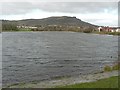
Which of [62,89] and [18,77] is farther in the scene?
[18,77]

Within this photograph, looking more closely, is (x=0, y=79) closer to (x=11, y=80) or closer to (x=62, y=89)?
(x=11, y=80)

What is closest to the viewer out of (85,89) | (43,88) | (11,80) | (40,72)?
(85,89)

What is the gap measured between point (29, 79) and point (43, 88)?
432 inches

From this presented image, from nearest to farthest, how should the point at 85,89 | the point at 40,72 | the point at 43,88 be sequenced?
the point at 85,89
the point at 43,88
the point at 40,72

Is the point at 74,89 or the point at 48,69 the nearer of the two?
the point at 74,89

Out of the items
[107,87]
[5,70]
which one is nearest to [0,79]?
[5,70]

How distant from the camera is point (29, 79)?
104 feet

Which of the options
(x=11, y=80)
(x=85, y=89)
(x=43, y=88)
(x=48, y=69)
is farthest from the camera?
(x=48, y=69)

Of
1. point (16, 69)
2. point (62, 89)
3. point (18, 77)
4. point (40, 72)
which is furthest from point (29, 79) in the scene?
point (62, 89)

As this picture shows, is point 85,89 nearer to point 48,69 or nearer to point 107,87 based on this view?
point 107,87

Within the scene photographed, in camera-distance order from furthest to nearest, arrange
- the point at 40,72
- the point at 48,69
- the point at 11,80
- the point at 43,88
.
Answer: the point at 48,69, the point at 40,72, the point at 11,80, the point at 43,88

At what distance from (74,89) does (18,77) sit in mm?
15663

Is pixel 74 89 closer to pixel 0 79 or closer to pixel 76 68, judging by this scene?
pixel 0 79

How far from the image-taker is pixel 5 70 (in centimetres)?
3812
